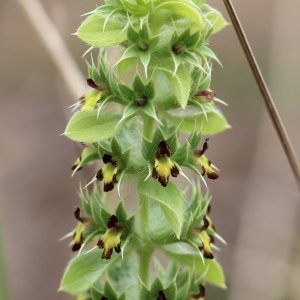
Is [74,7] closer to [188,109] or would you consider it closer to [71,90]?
[71,90]

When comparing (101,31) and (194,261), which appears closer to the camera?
(101,31)

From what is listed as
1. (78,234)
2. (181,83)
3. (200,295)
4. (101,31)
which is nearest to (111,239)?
(78,234)

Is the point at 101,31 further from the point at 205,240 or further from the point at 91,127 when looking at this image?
the point at 205,240

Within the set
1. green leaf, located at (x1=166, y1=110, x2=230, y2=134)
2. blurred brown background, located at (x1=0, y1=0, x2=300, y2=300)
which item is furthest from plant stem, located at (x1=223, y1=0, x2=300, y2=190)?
blurred brown background, located at (x1=0, y1=0, x2=300, y2=300)

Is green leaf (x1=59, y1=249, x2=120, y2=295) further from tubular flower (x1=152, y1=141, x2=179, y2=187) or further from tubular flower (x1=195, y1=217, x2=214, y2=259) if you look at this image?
tubular flower (x1=152, y1=141, x2=179, y2=187)

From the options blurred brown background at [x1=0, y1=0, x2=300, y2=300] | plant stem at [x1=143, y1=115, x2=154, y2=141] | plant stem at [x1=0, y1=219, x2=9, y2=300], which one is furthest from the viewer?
blurred brown background at [x1=0, y1=0, x2=300, y2=300]

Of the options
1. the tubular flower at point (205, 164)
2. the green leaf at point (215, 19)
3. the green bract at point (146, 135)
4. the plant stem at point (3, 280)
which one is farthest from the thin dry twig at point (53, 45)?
the tubular flower at point (205, 164)

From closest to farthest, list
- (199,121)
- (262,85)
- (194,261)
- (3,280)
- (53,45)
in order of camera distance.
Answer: (199,121)
(194,261)
(262,85)
(3,280)
(53,45)

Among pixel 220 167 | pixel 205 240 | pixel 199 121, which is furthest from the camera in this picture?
pixel 220 167
